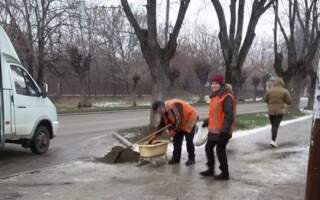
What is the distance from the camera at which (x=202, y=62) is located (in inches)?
2190

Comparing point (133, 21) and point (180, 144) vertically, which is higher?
point (133, 21)

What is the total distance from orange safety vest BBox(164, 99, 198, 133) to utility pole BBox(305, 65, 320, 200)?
18.0 ft

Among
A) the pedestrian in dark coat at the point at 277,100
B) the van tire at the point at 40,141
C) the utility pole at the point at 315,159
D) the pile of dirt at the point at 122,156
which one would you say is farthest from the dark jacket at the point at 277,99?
the utility pole at the point at 315,159

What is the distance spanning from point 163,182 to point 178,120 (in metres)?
1.68

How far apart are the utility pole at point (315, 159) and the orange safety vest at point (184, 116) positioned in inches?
216

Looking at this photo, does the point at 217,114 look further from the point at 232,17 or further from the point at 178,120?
the point at 232,17

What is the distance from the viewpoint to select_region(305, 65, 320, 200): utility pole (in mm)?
4527

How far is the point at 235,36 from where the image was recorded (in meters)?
19.9

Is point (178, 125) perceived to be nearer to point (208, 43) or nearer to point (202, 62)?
point (202, 62)

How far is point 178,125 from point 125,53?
50022 millimetres

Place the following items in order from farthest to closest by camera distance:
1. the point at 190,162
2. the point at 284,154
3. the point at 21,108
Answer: the point at 284,154 < the point at 21,108 < the point at 190,162

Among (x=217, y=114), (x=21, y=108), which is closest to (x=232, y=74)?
(x=21, y=108)

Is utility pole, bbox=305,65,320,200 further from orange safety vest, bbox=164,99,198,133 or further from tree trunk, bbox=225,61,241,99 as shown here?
tree trunk, bbox=225,61,241,99

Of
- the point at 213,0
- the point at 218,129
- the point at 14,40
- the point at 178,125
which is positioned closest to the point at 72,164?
the point at 178,125
